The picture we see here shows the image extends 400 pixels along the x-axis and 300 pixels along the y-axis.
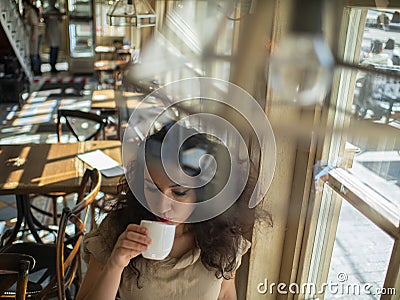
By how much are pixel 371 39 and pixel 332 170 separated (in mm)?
410

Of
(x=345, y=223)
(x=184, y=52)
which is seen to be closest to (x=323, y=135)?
(x=345, y=223)

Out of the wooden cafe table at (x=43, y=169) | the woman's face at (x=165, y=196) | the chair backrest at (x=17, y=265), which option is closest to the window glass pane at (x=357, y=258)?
the woman's face at (x=165, y=196)

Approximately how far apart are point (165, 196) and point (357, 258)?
531mm

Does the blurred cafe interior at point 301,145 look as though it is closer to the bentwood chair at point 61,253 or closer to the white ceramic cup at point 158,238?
the bentwood chair at point 61,253

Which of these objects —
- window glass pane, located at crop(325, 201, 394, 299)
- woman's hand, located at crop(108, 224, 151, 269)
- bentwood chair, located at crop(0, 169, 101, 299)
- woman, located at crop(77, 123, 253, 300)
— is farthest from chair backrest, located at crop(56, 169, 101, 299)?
window glass pane, located at crop(325, 201, 394, 299)

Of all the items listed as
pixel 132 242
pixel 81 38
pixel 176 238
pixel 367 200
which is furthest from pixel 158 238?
pixel 81 38

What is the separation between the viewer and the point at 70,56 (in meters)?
8.94

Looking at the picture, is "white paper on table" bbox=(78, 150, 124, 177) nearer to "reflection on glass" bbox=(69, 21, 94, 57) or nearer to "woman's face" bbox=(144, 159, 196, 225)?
"woman's face" bbox=(144, 159, 196, 225)

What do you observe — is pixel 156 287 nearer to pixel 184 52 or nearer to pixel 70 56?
pixel 184 52

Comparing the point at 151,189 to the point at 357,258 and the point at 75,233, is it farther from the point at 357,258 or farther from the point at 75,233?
the point at 75,233

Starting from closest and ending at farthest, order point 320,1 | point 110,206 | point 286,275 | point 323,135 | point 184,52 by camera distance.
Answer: point 320,1
point 323,135
point 110,206
point 286,275
point 184,52

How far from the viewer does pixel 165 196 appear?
1.10 metres

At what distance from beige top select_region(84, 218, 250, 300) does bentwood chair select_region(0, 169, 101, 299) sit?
2.05 ft

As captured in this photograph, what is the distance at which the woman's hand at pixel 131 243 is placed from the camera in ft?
3.46
